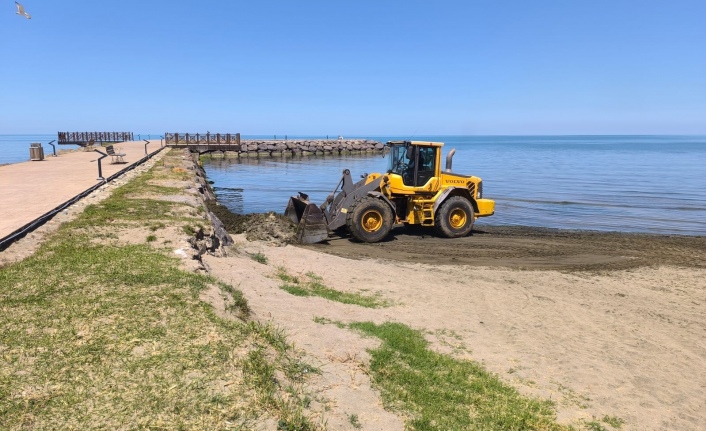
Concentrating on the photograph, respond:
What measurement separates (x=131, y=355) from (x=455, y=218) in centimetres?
1212

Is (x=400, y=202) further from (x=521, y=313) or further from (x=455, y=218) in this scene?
(x=521, y=313)

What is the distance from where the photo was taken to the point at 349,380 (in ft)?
16.9

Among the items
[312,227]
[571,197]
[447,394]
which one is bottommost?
[447,394]

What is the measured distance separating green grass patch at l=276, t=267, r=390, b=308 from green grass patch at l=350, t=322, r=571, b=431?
81.9 inches

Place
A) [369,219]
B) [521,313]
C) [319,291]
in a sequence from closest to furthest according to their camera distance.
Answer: [521,313] → [319,291] → [369,219]

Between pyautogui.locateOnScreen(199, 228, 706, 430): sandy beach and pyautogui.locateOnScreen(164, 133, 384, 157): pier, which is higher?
pyautogui.locateOnScreen(164, 133, 384, 157): pier

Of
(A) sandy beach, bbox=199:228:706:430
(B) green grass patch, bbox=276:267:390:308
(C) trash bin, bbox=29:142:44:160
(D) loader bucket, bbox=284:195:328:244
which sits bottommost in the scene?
(A) sandy beach, bbox=199:228:706:430

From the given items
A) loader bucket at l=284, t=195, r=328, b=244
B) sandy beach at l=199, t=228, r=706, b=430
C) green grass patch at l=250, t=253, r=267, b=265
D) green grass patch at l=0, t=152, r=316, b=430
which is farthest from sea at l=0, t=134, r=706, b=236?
green grass patch at l=0, t=152, r=316, b=430

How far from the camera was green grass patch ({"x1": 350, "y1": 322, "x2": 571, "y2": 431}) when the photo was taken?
473 centimetres

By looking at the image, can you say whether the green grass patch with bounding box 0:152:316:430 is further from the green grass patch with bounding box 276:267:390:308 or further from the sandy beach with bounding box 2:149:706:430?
the green grass patch with bounding box 276:267:390:308

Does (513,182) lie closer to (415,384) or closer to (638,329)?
(638,329)

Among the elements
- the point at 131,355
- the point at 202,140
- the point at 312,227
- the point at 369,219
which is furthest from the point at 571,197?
the point at 202,140

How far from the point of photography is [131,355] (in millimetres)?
4641

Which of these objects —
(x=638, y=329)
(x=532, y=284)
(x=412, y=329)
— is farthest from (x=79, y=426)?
(x=532, y=284)
